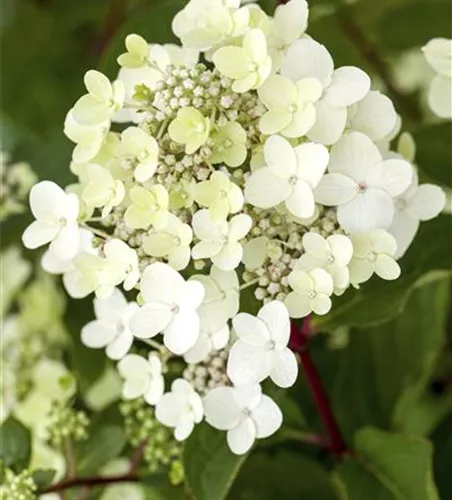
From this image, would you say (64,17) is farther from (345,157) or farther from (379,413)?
(345,157)

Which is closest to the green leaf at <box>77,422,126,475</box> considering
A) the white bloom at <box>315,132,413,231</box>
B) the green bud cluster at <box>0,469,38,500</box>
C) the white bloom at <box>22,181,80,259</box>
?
the green bud cluster at <box>0,469,38,500</box>

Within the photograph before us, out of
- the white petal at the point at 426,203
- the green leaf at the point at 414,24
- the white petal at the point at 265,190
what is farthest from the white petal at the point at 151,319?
the green leaf at the point at 414,24

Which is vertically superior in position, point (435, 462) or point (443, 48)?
point (443, 48)

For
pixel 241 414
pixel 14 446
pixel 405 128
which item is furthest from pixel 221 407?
pixel 405 128

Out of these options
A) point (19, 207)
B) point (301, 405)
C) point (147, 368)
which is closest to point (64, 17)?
point (19, 207)

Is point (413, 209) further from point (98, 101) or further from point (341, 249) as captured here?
point (98, 101)

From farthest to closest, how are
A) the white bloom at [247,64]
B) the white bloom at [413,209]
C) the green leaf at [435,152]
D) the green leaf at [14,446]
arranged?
the green leaf at [435,152], the green leaf at [14,446], the white bloom at [413,209], the white bloom at [247,64]

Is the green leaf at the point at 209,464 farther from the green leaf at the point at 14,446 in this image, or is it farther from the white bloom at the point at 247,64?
the white bloom at the point at 247,64
